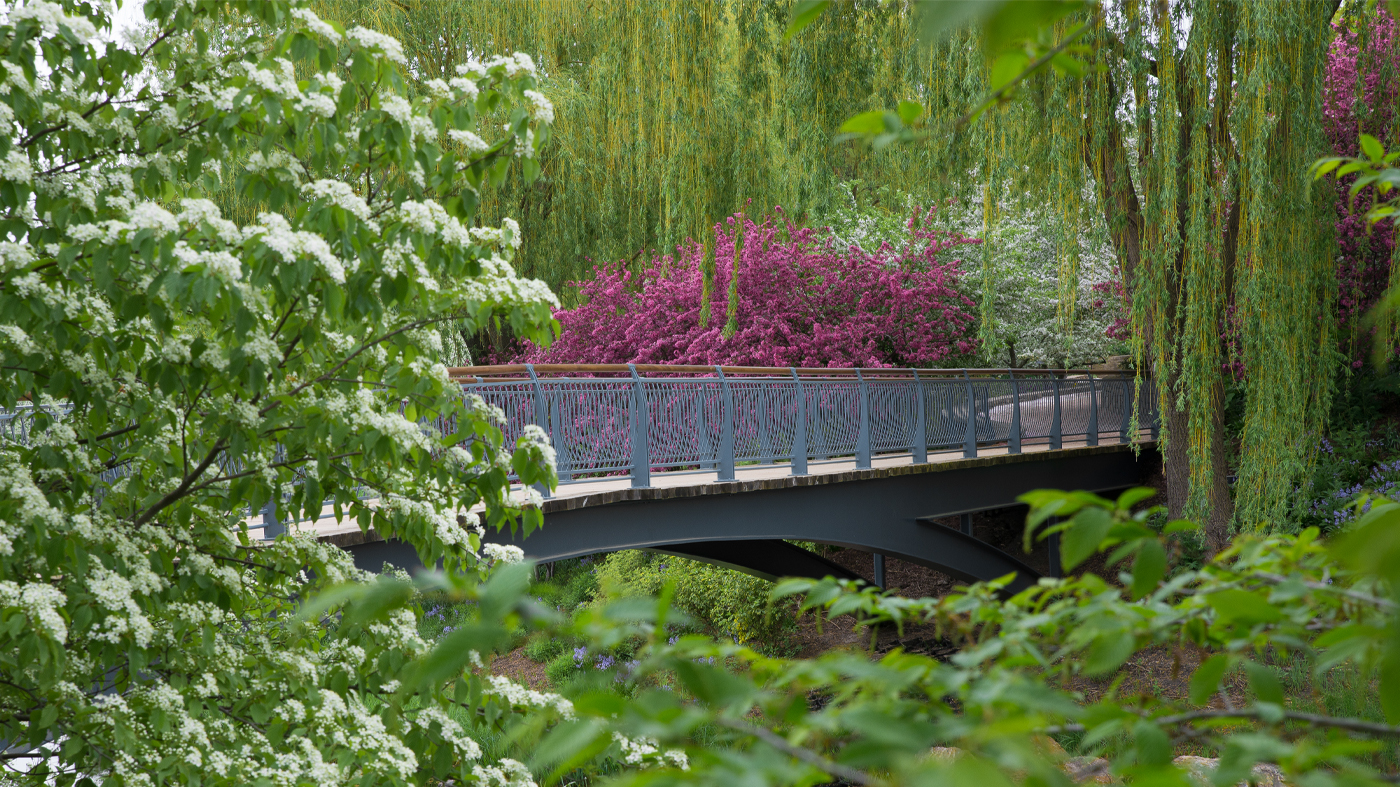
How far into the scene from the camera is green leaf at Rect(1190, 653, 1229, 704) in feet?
3.71

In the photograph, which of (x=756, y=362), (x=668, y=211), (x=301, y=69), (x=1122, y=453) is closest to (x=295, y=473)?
(x=301, y=69)

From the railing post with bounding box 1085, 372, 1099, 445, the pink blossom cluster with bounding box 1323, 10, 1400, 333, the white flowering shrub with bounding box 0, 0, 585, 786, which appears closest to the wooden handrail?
the railing post with bounding box 1085, 372, 1099, 445

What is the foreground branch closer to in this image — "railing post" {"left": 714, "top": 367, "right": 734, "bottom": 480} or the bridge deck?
the bridge deck

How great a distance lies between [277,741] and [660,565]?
1444cm

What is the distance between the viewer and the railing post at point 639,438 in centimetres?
800

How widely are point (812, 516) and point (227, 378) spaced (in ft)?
23.7

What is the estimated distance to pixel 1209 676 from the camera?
1141 mm

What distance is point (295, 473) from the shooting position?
3.40m

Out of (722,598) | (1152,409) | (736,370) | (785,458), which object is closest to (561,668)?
(722,598)

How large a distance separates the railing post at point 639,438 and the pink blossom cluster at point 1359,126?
5.67 metres

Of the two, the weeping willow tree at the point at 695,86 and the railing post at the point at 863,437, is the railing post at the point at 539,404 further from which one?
the railing post at the point at 863,437

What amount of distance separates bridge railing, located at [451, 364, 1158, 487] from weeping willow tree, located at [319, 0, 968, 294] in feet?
6.24

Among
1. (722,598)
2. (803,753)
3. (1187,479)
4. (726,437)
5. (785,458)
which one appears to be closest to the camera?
(803,753)

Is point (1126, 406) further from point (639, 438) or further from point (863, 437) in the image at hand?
point (639, 438)
